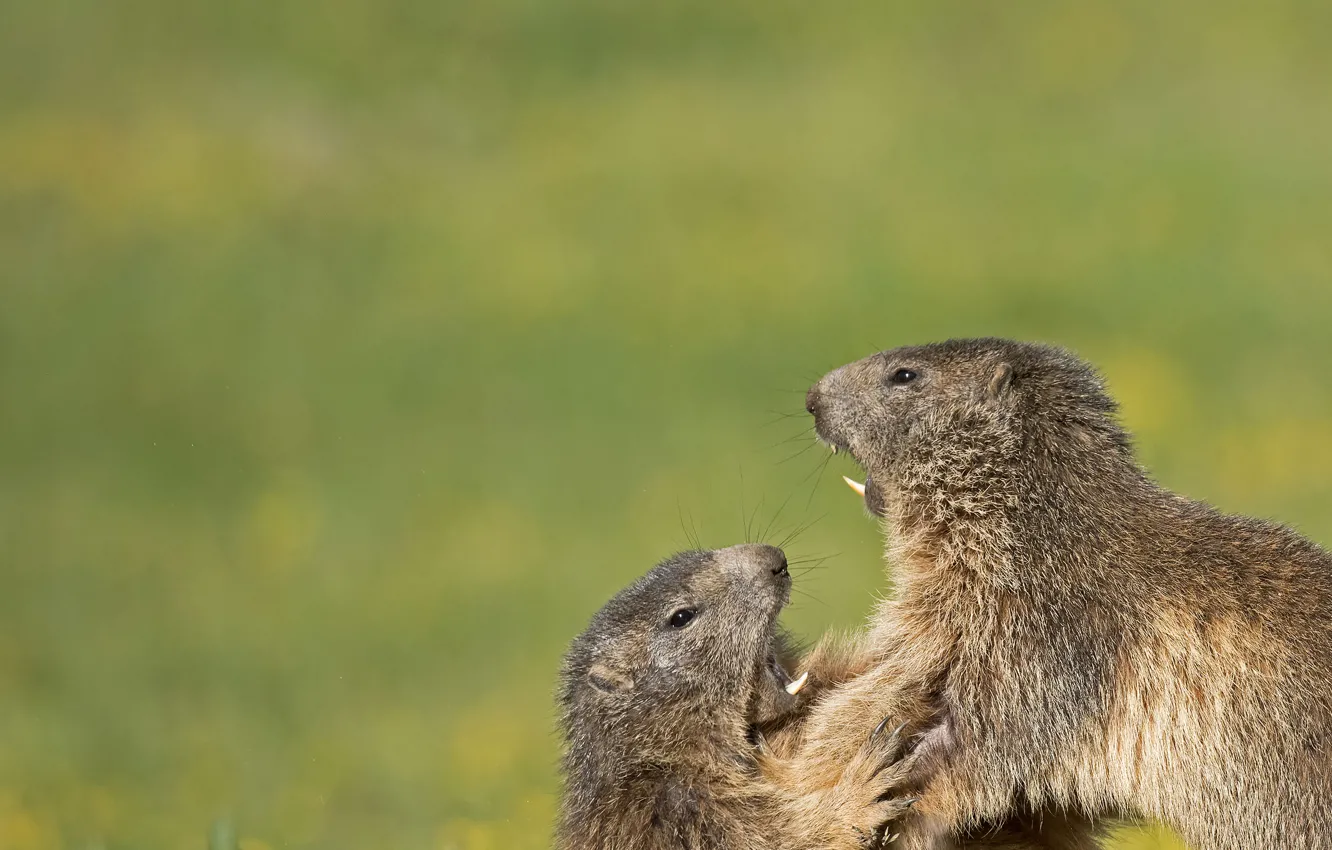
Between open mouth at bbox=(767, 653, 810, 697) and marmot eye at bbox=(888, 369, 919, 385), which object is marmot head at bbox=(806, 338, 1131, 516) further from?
open mouth at bbox=(767, 653, 810, 697)

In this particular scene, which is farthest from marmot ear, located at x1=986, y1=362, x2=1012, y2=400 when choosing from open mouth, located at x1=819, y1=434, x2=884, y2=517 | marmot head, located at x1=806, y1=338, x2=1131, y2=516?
open mouth, located at x1=819, y1=434, x2=884, y2=517

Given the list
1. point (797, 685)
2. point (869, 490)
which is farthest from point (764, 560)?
point (869, 490)

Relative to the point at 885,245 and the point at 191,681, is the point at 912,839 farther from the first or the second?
the point at 885,245

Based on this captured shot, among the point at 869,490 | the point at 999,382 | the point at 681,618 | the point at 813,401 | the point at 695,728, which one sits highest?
the point at 813,401

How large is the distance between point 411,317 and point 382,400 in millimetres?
1783

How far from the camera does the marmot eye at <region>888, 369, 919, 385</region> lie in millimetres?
8672

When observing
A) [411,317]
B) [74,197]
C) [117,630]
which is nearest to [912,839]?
[117,630]

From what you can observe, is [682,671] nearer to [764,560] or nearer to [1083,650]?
[764,560]

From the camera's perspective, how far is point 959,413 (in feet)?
27.7

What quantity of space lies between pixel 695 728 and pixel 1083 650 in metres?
1.72

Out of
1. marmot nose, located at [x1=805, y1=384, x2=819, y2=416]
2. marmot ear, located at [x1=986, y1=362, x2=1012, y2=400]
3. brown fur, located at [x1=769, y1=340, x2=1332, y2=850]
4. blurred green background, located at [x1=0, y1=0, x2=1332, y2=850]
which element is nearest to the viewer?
brown fur, located at [x1=769, y1=340, x2=1332, y2=850]

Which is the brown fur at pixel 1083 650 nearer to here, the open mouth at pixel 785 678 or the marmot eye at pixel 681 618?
the open mouth at pixel 785 678

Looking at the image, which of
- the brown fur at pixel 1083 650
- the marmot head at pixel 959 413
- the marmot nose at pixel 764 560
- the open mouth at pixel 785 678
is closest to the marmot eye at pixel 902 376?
the marmot head at pixel 959 413

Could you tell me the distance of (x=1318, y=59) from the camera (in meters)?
22.9
